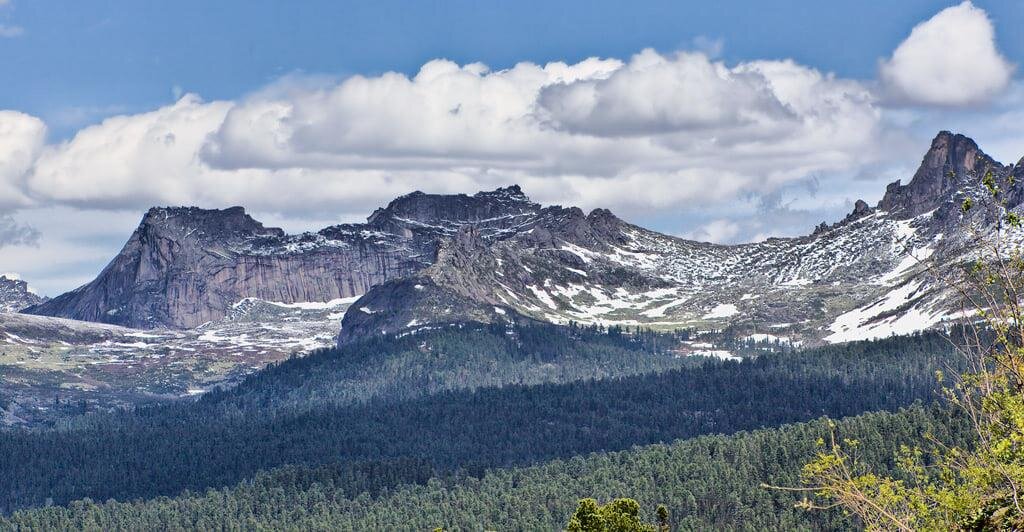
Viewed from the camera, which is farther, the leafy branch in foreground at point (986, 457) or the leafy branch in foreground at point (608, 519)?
the leafy branch in foreground at point (608, 519)

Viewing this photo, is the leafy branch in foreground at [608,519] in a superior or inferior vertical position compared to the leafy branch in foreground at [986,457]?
inferior

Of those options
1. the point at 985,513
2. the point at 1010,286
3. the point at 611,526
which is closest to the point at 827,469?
the point at 985,513

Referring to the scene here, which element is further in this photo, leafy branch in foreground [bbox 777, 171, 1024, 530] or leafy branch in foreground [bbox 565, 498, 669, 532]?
leafy branch in foreground [bbox 565, 498, 669, 532]

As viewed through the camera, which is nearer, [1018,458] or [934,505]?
[1018,458]

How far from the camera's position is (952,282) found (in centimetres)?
4725

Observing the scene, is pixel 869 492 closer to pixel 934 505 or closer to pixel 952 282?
pixel 934 505

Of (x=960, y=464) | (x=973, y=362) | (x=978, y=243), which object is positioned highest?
(x=978, y=243)

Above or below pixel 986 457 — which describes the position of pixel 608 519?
below

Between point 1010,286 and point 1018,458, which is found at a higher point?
point 1010,286

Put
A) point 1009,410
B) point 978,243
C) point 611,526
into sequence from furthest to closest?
1. point 611,526
2. point 978,243
3. point 1009,410

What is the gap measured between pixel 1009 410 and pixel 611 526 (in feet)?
191

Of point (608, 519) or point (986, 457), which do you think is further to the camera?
point (608, 519)

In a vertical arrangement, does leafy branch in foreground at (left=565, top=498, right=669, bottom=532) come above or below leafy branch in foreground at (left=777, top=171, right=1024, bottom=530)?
below

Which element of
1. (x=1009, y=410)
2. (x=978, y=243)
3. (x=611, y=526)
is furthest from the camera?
(x=611, y=526)
